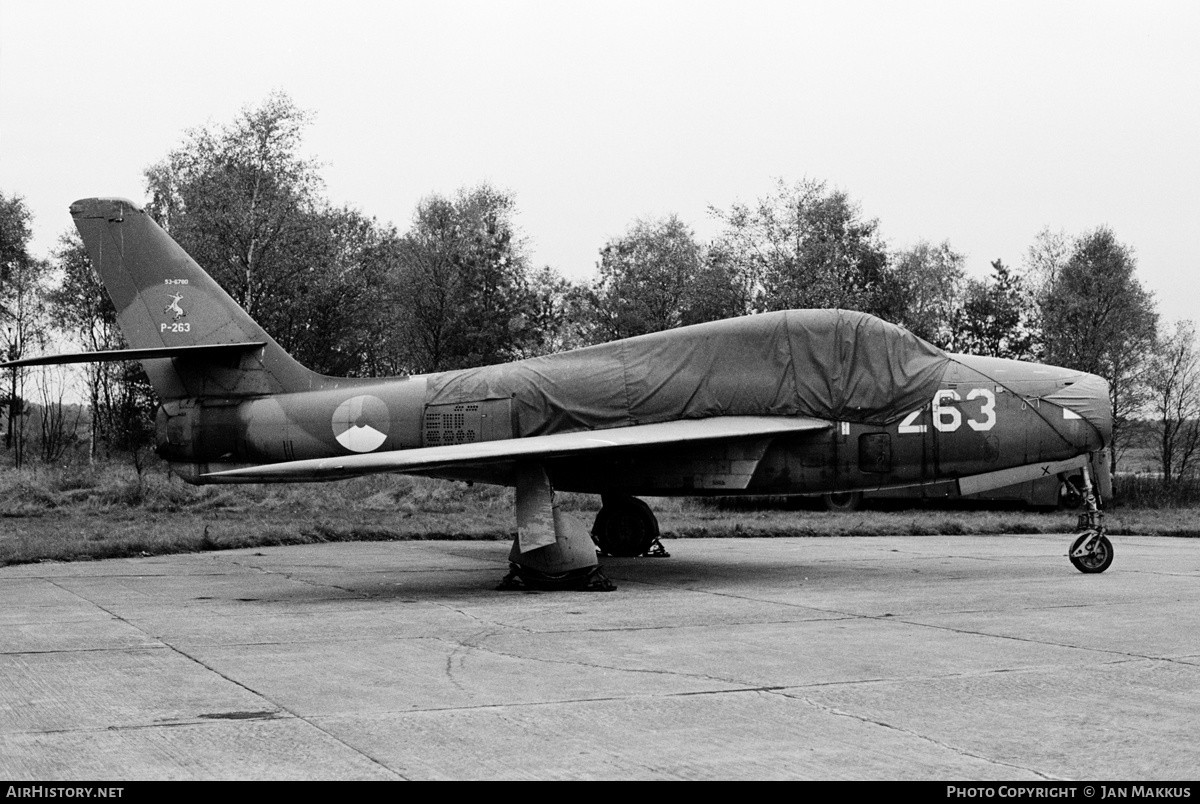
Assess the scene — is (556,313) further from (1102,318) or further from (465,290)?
(1102,318)

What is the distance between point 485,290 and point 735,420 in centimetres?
4527

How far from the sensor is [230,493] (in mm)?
26422

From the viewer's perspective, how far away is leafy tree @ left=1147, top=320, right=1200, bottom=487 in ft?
140

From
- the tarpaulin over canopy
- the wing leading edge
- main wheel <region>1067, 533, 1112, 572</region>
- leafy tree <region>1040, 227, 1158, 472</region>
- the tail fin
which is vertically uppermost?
leafy tree <region>1040, 227, 1158, 472</region>

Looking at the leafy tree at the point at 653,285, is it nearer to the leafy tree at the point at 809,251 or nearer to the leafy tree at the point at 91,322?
the leafy tree at the point at 809,251

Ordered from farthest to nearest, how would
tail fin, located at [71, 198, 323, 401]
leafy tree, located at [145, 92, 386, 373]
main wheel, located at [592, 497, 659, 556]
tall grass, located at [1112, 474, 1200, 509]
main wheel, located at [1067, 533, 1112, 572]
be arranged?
leafy tree, located at [145, 92, 386, 373], tall grass, located at [1112, 474, 1200, 509], main wheel, located at [592, 497, 659, 556], tail fin, located at [71, 198, 323, 401], main wheel, located at [1067, 533, 1112, 572]

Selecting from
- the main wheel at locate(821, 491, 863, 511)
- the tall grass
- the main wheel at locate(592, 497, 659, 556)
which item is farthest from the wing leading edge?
the tall grass

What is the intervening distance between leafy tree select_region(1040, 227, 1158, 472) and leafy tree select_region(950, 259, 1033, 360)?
27.6 ft

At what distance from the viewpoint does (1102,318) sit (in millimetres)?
47656

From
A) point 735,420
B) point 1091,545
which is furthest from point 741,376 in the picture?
point 1091,545

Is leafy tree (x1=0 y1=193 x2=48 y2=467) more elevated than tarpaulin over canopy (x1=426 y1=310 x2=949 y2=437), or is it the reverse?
leafy tree (x1=0 y1=193 x2=48 y2=467)

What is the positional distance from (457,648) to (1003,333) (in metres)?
57.8

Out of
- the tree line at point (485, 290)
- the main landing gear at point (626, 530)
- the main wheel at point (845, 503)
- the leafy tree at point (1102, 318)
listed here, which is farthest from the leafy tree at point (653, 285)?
the main landing gear at point (626, 530)

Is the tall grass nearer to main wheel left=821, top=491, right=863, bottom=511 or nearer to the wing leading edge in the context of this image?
main wheel left=821, top=491, right=863, bottom=511
